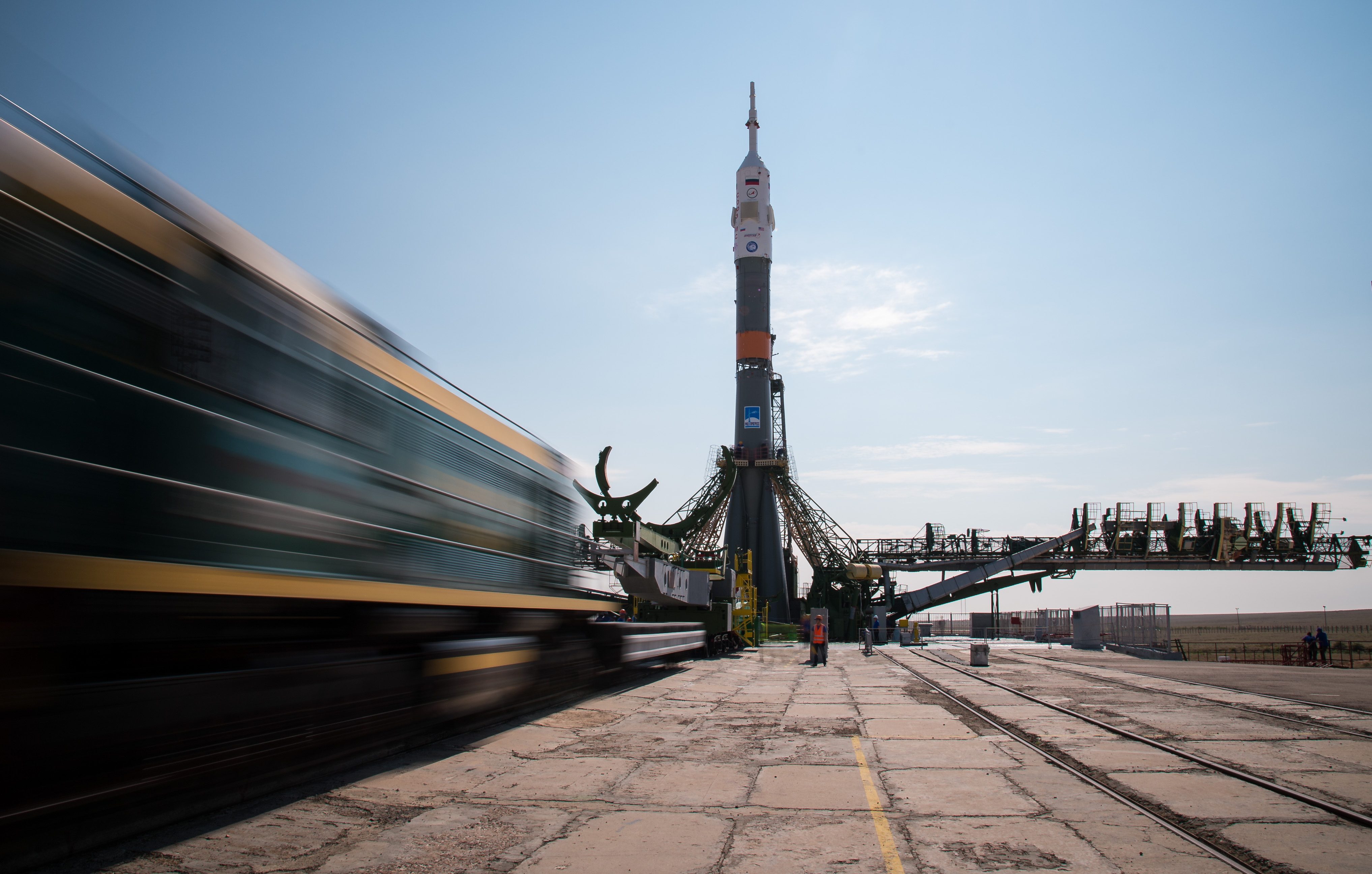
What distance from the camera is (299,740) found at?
16.9 feet

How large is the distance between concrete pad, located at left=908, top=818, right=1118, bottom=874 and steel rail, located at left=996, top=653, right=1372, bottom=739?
6.20 metres

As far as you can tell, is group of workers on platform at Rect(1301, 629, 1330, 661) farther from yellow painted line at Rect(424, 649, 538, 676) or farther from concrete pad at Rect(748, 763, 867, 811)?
yellow painted line at Rect(424, 649, 538, 676)

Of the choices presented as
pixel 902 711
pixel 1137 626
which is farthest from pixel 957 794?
pixel 1137 626

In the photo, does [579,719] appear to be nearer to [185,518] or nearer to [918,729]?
[918,729]

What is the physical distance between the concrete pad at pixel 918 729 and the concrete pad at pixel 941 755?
263 millimetres

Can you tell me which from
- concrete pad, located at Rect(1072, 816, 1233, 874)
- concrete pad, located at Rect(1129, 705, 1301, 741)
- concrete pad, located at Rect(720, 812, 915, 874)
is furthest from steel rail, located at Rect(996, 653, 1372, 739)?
concrete pad, located at Rect(720, 812, 915, 874)

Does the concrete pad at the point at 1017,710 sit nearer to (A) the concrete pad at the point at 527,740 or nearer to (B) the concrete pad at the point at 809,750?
(B) the concrete pad at the point at 809,750

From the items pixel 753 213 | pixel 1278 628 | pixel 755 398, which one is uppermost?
pixel 753 213

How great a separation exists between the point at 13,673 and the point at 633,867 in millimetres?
3028

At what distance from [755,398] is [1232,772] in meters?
35.9

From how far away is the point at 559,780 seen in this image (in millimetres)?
6336

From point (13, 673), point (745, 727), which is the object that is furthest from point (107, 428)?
point (745, 727)

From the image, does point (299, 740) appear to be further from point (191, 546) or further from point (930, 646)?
point (930, 646)

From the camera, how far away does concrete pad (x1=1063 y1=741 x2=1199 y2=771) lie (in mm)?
6789
